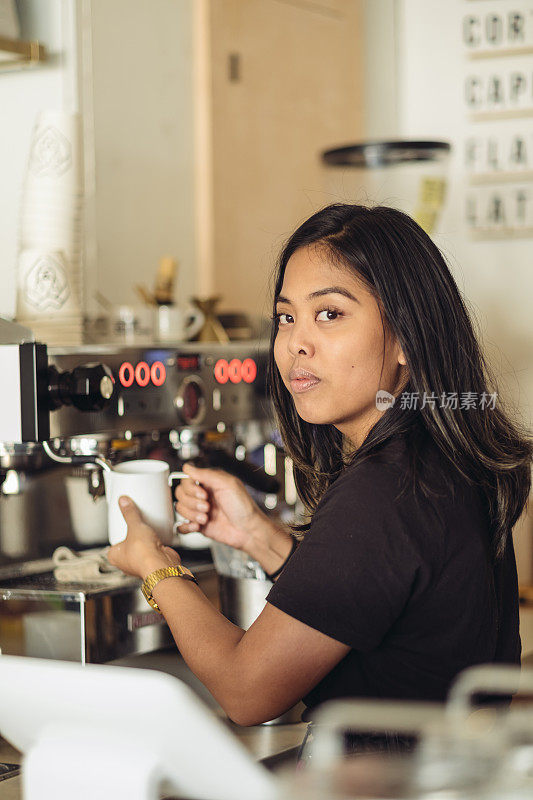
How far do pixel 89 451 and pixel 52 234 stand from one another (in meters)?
0.33

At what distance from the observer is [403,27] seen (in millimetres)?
2451

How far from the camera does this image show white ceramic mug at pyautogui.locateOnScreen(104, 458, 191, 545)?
125 cm

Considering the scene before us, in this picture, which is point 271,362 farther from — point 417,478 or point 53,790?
point 53,790

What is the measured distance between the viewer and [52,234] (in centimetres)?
148

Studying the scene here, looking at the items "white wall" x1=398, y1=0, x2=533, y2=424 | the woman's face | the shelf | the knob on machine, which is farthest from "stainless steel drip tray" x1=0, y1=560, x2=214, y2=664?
"white wall" x1=398, y1=0, x2=533, y2=424

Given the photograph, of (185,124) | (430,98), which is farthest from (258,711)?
(430,98)

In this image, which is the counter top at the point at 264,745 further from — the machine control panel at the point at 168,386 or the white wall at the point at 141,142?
the white wall at the point at 141,142

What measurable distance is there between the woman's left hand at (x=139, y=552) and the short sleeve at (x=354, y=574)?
21cm

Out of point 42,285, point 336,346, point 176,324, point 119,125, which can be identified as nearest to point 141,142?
point 119,125

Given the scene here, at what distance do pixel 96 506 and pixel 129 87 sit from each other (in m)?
0.85

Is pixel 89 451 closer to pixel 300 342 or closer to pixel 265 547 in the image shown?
pixel 265 547

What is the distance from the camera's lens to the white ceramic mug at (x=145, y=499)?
125cm

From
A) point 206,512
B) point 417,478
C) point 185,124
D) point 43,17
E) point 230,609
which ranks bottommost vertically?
point 230,609

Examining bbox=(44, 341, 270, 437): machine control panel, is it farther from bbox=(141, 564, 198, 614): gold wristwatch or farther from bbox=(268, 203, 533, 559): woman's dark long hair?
bbox=(268, 203, 533, 559): woman's dark long hair
